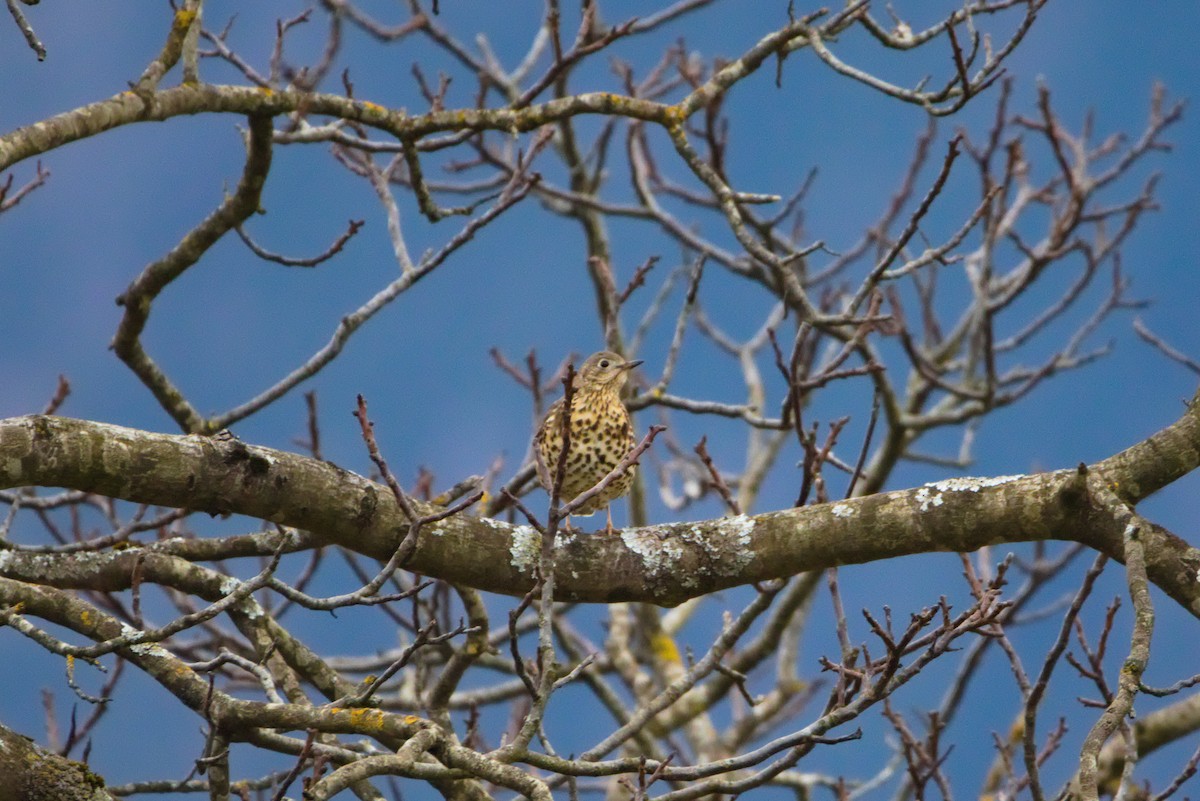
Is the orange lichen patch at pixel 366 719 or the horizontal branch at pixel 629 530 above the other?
the horizontal branch at pixel 629 530

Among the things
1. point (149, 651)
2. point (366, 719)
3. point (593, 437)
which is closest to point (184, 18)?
point (149, 651)

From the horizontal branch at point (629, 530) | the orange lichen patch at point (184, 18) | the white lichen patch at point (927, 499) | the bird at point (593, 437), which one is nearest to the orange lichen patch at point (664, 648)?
the bird at point (593, 437)

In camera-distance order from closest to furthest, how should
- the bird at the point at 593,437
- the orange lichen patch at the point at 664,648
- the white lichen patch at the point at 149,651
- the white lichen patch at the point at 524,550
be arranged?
the white lichen patch at the point at 149,651
the white lichen patch at the point at 524,550
the bird at the point at 593,437
the orange lichen patch at the point at 664,648

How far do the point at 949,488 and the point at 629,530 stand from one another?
→ 3.59ft

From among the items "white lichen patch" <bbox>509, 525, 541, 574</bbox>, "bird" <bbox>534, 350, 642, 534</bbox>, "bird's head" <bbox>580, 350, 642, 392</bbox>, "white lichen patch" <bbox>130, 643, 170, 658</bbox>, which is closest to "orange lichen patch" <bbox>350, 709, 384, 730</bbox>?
"white lichen patch" <bbox>509, 525, 541, 574</bbox>

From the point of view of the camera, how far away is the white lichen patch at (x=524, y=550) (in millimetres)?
4535

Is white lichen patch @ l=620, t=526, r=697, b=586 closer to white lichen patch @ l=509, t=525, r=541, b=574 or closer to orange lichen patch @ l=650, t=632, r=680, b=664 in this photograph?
white lichen patch @ l=509, t=525, r=541, b=574

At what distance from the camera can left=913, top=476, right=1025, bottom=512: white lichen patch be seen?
4438mm

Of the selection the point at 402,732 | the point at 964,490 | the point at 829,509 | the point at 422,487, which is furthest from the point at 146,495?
the point at 422,487

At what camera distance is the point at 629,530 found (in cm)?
472

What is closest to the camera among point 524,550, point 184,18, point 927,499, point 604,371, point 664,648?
point 927,499

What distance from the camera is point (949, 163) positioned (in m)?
5.18

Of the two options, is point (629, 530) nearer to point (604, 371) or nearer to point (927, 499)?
point (927, 499)

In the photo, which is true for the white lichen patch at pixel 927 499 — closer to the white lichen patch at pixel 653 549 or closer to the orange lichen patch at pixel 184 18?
the white lichen patch at pixel 653 549
